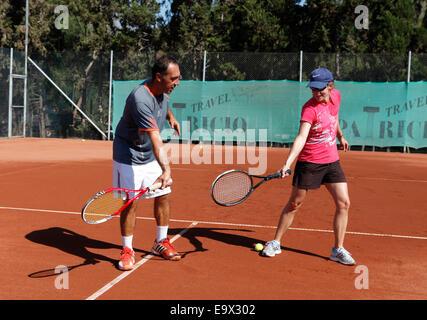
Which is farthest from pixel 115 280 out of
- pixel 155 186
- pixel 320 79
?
pixel 320 79

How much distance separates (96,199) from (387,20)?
17.6 metres

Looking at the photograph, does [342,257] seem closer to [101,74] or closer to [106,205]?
[106,205]

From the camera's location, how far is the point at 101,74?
18891 millimetres

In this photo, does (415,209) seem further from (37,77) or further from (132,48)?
(132,48)

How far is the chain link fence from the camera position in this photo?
16.8m

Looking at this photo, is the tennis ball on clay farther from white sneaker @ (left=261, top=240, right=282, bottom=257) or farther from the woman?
the woman

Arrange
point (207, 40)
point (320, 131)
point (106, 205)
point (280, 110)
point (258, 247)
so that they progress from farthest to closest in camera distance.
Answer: point (207, 40), point (280, 110), point (258, 247), point (320, 131), point (106, 205)

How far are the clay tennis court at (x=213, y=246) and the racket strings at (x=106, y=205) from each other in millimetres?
502

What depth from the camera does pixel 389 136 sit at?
15.9 meters

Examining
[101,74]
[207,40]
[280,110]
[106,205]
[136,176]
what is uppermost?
[207,40]

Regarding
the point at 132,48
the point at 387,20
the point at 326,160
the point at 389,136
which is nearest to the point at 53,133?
the point at 132,48

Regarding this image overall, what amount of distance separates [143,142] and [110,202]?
58 centimetres

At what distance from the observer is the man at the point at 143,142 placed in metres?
4.07
